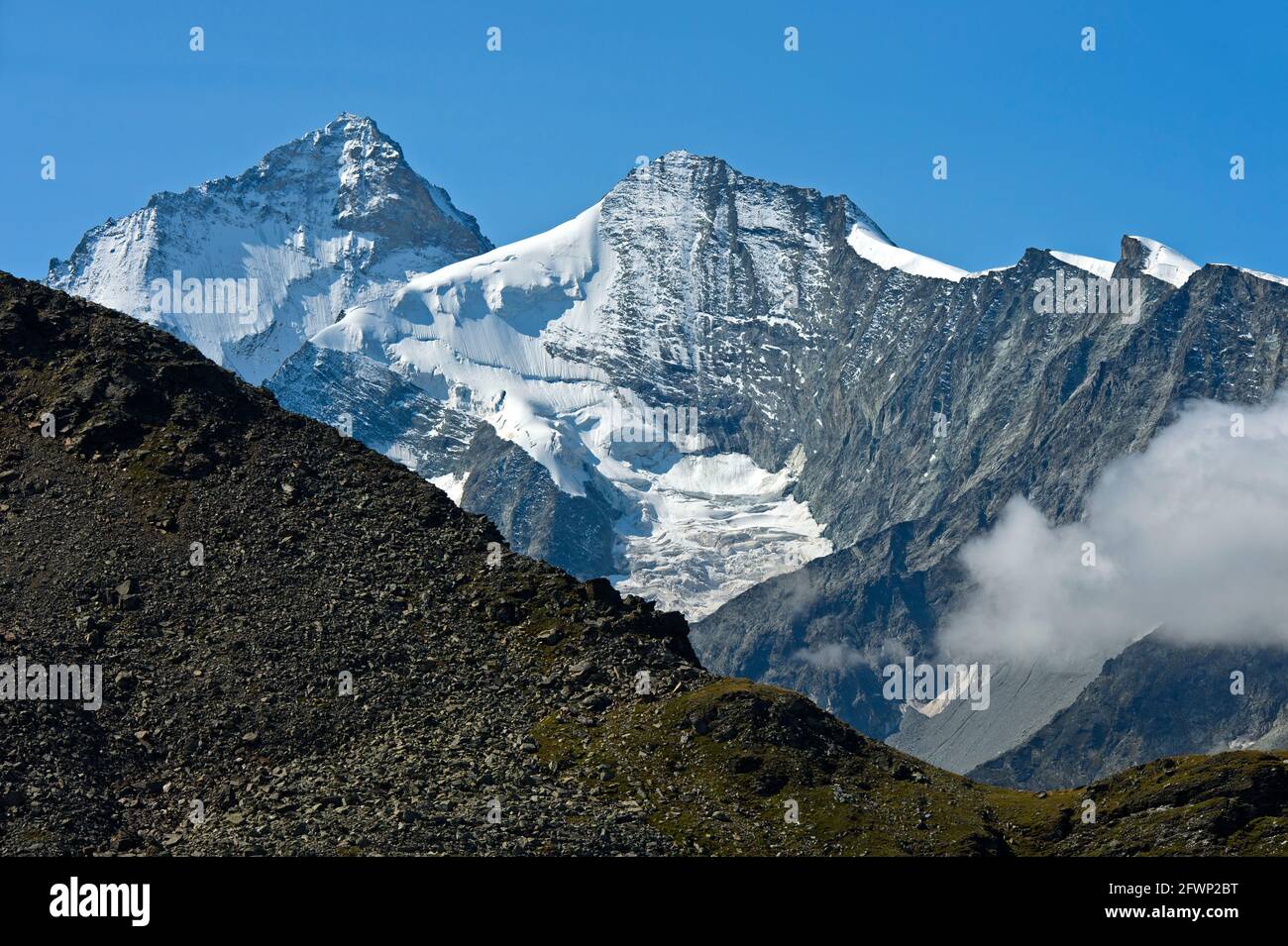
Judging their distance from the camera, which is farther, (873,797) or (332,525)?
(332,525)

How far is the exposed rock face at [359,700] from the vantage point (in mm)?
135375

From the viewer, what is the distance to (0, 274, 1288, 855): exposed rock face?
13538 centimetres

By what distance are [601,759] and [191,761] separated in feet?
89.2

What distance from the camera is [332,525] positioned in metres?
169

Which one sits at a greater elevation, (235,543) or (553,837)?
(235,543)

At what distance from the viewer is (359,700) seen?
150125mm
